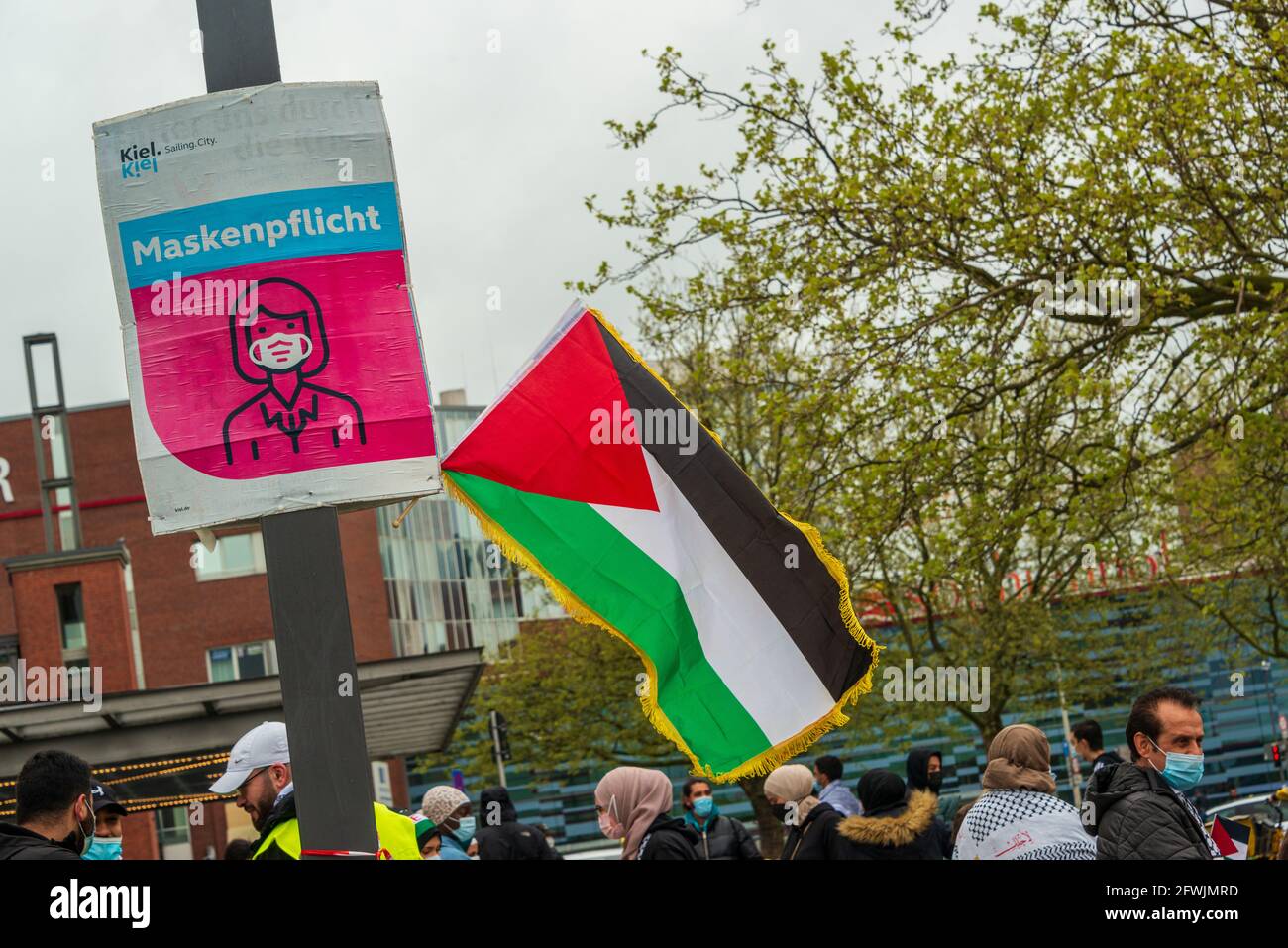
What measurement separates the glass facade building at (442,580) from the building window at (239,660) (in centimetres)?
1171

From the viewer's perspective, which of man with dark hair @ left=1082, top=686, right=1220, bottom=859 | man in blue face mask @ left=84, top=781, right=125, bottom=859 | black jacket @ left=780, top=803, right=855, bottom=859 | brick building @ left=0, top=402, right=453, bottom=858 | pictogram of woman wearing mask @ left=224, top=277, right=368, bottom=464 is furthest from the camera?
brick building @ left=0, top=402, right=453, bottom=858

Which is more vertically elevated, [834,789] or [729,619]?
[729,619]

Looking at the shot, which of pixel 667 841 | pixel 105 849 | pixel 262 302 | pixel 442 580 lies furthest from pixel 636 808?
pixel 442 580

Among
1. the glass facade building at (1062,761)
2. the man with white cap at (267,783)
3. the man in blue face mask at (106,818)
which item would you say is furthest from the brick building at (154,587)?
the man with white cap at (267,783)

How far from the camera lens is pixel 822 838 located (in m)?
8.31

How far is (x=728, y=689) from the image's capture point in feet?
19.2

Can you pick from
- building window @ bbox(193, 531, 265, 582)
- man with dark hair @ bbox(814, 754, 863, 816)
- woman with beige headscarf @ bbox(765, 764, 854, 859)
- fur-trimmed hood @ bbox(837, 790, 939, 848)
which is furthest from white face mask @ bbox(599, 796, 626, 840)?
building window @ bbox(193, 531, 265, 582)

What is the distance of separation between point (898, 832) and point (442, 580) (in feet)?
212

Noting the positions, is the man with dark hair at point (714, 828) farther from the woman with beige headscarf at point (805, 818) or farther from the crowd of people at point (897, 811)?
the crowd of people at point (897, 811)

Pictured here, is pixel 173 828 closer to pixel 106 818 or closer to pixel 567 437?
pixel 106 818

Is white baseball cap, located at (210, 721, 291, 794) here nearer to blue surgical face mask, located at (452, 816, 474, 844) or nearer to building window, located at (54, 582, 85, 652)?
blue surgical face mask, located at (452, 816, 474, 844)

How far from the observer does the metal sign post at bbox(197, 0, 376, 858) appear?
414cm

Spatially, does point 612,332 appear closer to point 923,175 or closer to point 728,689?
point 728,689
